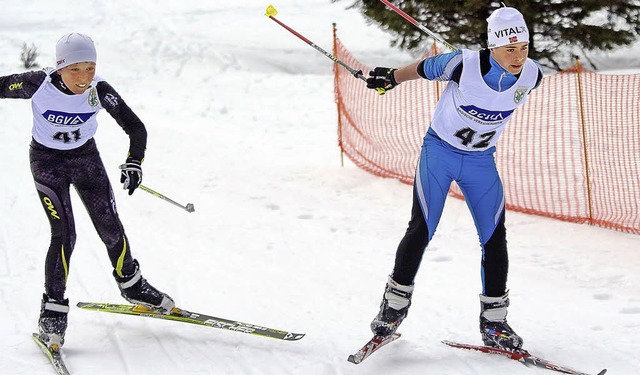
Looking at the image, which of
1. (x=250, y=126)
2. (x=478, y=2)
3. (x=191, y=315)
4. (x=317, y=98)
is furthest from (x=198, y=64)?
(x=191, y=315)

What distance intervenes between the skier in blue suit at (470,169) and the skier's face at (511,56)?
0.11ft

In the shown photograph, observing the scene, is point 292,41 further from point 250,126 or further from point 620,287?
point 620,287

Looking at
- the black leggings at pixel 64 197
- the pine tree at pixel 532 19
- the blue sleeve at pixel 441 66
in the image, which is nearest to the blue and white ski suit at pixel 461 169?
the blue sleeve at pixel 441 66

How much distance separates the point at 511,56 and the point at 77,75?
247 centimetres

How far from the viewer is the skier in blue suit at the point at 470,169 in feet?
14.7

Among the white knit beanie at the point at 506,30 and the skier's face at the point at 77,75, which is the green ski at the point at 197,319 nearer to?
the skier's face at the point at 77,75

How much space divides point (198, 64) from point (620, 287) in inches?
501

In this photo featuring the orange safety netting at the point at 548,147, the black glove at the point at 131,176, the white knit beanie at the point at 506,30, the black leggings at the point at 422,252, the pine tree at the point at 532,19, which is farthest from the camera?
the pine tree at the point at 532,19

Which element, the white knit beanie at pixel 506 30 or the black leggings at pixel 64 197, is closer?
the white knit beanie at pixel 506 30

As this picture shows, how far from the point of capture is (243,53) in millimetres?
17984

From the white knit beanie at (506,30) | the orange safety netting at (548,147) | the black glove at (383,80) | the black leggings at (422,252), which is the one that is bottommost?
the orange safety netting at (548,147)

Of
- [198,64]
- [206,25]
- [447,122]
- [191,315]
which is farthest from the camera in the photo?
[206,25]

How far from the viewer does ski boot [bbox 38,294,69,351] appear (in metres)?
4.98

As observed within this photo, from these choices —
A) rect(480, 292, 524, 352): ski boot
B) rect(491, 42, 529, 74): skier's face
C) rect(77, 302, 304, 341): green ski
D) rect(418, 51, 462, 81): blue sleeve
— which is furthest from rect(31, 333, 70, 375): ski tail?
rect(491, 42, 529, 74): skier's face
